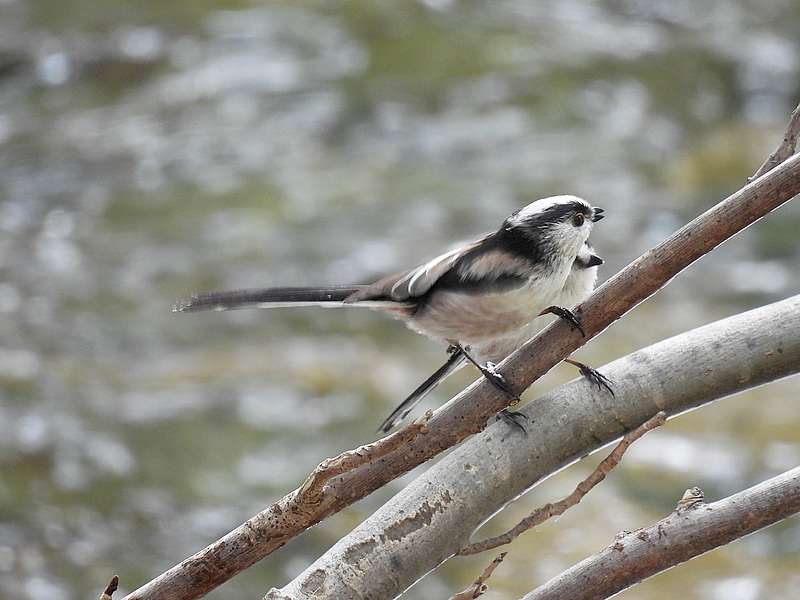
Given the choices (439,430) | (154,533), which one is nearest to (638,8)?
(154,533)

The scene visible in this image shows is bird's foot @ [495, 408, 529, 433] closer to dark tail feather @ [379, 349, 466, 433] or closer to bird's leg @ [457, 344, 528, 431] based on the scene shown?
bird's leg @ [457, 344, 528, 431]

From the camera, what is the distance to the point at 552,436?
2.12m

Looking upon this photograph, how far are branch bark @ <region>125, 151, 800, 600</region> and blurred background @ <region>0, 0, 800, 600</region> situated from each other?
10.6 ft

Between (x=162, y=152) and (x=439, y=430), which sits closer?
(x=439, y=430)

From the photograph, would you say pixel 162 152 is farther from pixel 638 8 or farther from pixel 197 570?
pixel 197 570

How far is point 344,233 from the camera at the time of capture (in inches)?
317

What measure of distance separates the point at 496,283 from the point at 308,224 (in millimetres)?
5779

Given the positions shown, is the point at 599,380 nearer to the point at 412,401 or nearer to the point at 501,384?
the point at 501,384

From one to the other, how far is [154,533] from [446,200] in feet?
11.8

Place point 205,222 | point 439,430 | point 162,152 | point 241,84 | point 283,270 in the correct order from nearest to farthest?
point 439,430, point 283,270, point 205,222, point 162,152, point 241,84

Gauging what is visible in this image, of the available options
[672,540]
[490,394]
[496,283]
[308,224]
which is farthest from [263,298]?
[308,224]

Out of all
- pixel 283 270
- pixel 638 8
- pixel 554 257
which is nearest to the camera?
pixel 554 257

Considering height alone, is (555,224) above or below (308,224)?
below

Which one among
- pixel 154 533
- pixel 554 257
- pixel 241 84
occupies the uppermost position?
pixel 241 84
